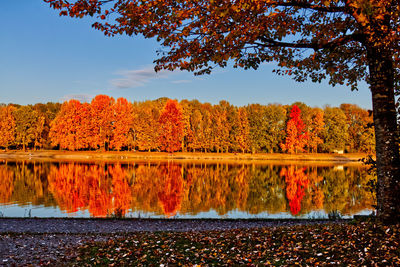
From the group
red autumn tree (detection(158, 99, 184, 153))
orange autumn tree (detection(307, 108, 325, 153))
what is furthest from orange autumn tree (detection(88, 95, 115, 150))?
orange autumn tree (detection(307, 108, 325, 153))

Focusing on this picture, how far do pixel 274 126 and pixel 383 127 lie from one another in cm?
7577

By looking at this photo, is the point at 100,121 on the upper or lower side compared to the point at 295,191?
upper

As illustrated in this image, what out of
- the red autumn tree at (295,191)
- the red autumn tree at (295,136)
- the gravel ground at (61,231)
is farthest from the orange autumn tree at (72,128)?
the gravel ground at (61,231)

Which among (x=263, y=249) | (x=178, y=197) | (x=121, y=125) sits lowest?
(x=178, y=197)

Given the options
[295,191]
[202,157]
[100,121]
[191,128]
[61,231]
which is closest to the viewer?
[61,231]

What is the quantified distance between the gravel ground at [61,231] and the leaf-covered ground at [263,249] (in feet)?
3.15

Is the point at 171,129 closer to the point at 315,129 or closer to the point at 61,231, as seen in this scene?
the point at 315,129

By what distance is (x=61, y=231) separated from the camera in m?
14.1

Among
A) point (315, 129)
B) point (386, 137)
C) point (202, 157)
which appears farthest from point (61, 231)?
point (315, 129)

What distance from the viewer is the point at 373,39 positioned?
25.6 feet

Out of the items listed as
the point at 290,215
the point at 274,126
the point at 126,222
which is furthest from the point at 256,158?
the point at 126,222

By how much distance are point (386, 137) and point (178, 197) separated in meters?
20.0

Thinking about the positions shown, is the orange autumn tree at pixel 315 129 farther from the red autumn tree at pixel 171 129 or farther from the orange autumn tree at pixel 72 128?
the orange autumn tree at pixel 72 128

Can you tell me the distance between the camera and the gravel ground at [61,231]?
32.2 ft
